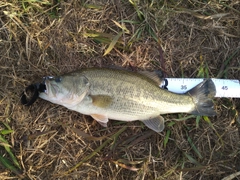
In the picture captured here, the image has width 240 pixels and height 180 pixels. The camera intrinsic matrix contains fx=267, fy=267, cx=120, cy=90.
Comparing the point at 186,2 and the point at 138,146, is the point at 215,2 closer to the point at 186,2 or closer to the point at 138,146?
the point at 186,2

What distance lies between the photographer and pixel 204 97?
12.6 feet

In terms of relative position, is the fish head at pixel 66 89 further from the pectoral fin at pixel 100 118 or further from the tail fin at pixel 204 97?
the tail fin at pixel 204 97

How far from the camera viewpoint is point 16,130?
148 inches

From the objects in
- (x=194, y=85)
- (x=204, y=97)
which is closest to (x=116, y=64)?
(x=194, y=85)

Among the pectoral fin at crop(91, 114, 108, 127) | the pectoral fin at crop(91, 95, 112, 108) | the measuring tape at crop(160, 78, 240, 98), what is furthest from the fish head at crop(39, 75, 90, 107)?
the measuring tape at crop(160, 78, 240, 98)

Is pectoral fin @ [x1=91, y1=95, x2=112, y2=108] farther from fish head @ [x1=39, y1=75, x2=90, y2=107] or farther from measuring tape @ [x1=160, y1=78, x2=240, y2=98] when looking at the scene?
measuring tape @ [x1=160, y1=78, x2=240, y2=98]

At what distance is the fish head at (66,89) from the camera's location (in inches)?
134

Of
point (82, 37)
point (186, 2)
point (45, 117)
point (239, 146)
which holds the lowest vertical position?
point (45, 117)

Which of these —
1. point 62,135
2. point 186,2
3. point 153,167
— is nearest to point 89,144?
point 62,135

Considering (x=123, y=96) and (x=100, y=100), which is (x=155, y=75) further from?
(x=100, y=100)

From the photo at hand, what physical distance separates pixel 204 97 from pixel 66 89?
1954 millimetres

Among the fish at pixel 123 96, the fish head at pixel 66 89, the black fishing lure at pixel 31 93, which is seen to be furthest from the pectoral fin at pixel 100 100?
the black fishing lure at pixel 31 93

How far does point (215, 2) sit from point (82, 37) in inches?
86.5

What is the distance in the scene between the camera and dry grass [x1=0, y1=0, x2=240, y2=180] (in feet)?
12.4
